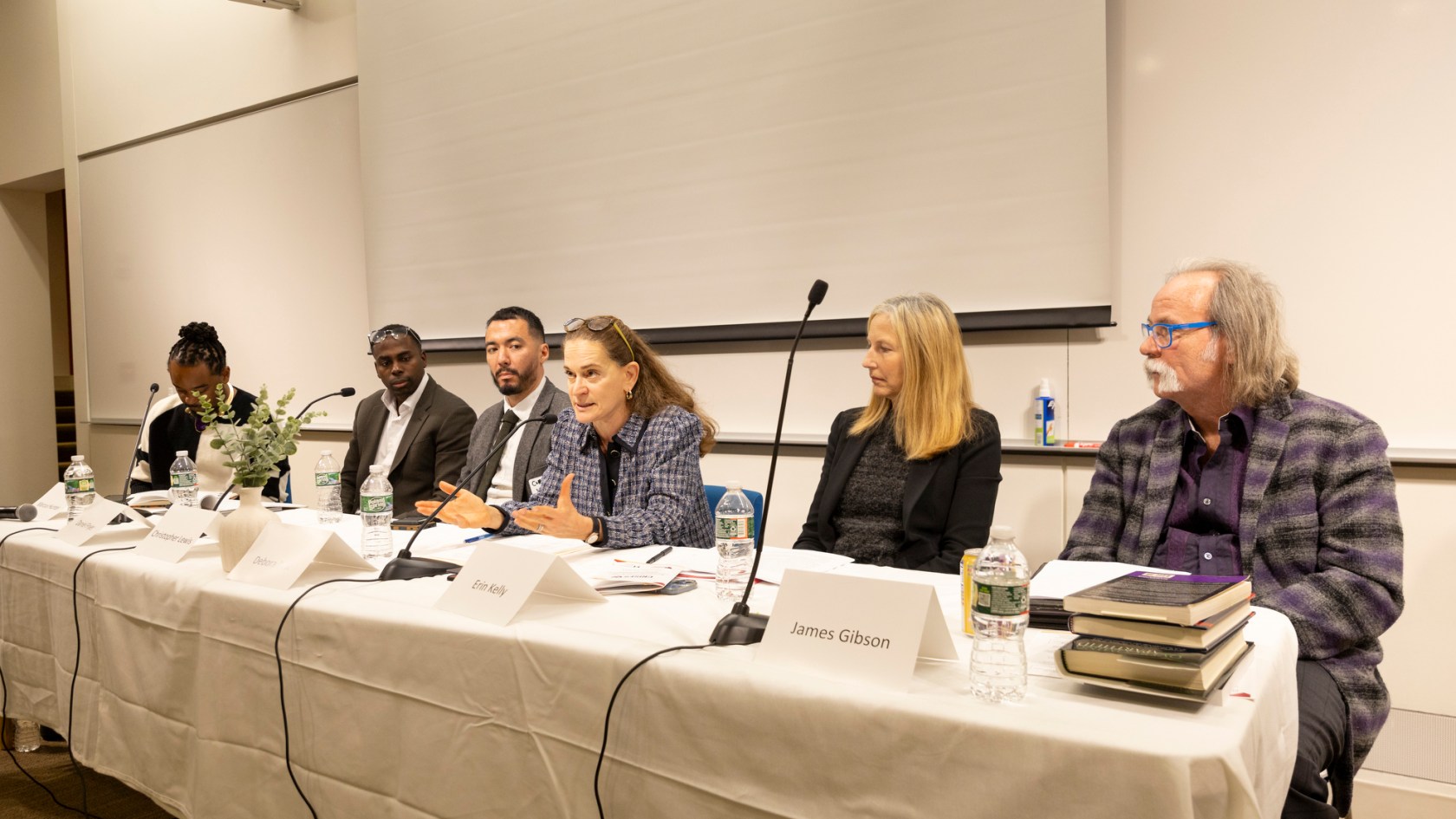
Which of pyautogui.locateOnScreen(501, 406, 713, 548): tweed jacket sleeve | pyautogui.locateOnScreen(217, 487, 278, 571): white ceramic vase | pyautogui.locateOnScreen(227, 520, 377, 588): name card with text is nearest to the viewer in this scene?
pyautogui.locateOnScreen(227, 520, 377, 588): name card with text

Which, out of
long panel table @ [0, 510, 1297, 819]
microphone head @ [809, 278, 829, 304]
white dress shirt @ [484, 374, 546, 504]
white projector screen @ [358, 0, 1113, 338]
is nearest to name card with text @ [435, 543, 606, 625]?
long panel table @ [0, 510, 1297, 819]

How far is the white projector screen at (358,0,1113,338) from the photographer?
291 centimetres

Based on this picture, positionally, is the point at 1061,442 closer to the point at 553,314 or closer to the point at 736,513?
the point at 736,513

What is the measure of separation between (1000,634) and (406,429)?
Result: 2925 mm

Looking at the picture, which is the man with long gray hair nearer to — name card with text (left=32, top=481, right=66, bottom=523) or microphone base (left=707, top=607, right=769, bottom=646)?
microphone base (left=707, top=607, right=769, bottom=646)

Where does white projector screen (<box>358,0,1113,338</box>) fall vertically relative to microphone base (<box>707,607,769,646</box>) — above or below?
above

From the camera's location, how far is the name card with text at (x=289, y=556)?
1733mm

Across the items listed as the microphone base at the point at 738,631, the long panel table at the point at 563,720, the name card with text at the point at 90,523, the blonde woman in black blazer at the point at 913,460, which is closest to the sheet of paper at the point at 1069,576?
the long panel table at the point at 563,720

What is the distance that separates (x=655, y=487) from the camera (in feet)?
Answer: 7.36

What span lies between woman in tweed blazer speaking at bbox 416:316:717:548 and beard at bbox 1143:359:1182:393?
3.45 ft

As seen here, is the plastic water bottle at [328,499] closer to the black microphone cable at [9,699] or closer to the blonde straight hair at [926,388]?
the black microphone cable at [9,699]

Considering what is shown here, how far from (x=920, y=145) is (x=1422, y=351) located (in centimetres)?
154

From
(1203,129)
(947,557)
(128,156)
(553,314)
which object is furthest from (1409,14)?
(128,156)

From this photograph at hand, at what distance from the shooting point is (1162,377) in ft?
6.36
